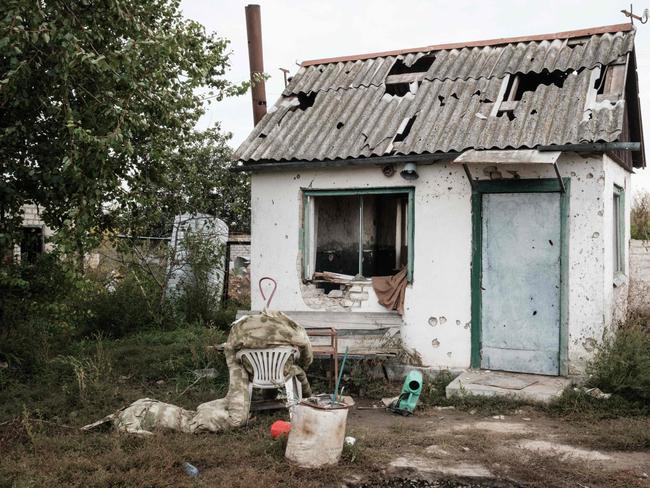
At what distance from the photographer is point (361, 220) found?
927 centimetres

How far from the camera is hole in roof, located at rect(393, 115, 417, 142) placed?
912 centimetres

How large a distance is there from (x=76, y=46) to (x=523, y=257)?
555 centimetres

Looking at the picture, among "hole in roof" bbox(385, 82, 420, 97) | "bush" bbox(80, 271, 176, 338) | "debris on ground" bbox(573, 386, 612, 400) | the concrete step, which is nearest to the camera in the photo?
"debris on ground" bbox(573, 386, 612, 400)

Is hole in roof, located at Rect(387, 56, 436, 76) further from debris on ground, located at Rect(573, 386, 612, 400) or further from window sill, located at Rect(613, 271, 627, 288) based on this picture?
debris on ground, located at Rect(573, 386, 612, 400)

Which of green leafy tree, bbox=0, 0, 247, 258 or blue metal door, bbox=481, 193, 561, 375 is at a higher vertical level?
green leafy tree, bbox=0, 0, 247, 258

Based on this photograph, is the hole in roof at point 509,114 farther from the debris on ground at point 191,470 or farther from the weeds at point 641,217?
the debris on ground at point 191,470

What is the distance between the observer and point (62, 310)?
743 centimetres

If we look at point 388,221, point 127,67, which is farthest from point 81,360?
point 388,221

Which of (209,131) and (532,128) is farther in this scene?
(209,131)

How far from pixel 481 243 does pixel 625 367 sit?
223 centimetres

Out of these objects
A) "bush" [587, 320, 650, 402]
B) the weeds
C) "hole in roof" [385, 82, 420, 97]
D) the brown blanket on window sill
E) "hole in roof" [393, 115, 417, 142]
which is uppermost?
"hole in roof" [385, 82, 420, 97]

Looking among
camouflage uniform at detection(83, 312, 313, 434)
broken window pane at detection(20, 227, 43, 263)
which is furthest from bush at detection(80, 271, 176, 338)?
camouflage uniform at detection(83, 312, 313, 434)

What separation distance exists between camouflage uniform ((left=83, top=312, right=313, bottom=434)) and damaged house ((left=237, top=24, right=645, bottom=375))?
78.6 inches

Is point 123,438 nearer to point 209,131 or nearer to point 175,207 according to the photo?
point 175,207
